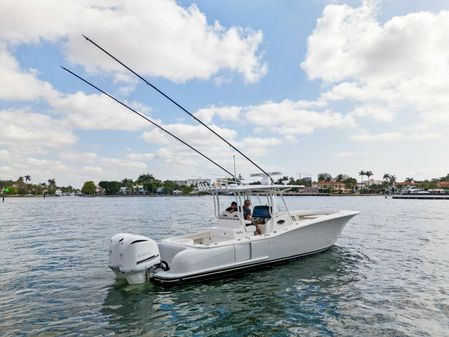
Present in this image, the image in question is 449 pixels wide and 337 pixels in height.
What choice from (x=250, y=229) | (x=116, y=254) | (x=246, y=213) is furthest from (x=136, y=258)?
(x=246, y=213)

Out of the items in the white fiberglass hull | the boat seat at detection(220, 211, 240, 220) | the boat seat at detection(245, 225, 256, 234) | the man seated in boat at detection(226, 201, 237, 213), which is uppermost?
the man seated in boat at detection(226, 201, 237, 213)

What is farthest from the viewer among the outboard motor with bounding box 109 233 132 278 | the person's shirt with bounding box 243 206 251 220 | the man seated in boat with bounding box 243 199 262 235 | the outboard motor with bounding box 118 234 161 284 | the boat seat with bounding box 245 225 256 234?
the person's shirt with bounding box 243 206 251 220

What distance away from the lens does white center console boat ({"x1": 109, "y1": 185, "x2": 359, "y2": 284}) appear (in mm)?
9914

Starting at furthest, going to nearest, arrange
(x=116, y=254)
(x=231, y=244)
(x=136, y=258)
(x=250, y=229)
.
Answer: (x=250, y=229) → (x=231, y=244) → (x=116, y=254) → (x=136, y=258)

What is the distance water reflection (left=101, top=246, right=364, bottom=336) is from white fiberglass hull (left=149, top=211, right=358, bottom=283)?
1.20ft

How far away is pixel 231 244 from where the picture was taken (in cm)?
1152

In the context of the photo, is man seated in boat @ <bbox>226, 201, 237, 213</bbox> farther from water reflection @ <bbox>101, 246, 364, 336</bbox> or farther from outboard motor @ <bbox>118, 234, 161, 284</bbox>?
outboard motor @ <bbox>118, 234, 161, 284</bbox>

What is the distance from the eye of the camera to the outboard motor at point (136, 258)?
9.68 m

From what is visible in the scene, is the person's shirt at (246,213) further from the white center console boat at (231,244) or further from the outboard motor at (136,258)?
the outboard motor at (136,258)

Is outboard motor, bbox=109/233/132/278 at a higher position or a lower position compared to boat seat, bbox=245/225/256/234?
lower

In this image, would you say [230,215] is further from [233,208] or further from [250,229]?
[250,229]

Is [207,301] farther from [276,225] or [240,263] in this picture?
[276,225]

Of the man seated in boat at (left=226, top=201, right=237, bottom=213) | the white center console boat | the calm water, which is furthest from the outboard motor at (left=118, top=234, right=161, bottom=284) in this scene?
the man seated in boat at (left=226, top=201, right=237, bottom=213)

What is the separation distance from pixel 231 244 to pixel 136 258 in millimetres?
3168
